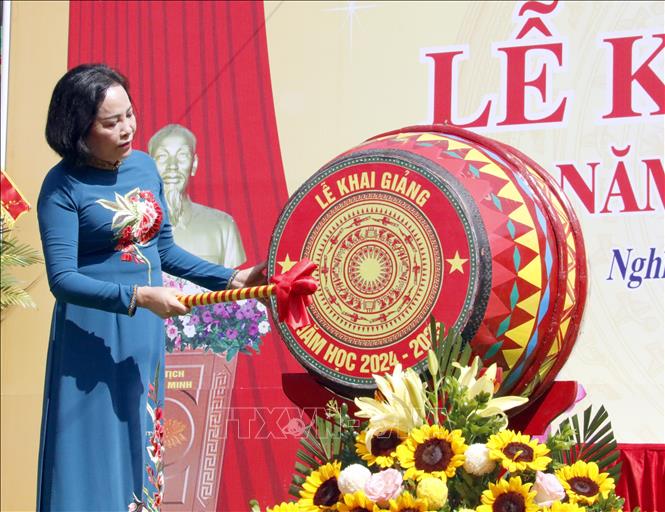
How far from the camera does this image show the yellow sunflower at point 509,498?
5.36 ft

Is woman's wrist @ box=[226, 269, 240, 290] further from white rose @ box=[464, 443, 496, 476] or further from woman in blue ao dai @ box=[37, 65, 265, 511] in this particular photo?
white rose @ box=[464, 443, 496, 476]

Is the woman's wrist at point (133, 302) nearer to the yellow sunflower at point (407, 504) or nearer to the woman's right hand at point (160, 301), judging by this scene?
the woman's right hand at point (160, 301)

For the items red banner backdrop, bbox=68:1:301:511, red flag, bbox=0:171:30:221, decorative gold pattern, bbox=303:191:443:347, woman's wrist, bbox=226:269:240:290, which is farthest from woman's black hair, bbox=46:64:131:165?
red flag, bbox=0:171:30:221

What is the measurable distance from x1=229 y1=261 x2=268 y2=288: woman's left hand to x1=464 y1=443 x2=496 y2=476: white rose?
0.91 m

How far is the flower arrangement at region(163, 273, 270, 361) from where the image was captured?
391cm

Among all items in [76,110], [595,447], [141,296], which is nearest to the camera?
A: [595,447]

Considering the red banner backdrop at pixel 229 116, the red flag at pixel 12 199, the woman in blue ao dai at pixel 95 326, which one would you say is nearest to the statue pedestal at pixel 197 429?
the red banner backdrop at pixel 229 116

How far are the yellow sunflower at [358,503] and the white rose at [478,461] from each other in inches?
5.9

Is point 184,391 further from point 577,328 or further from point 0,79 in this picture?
point 577,328

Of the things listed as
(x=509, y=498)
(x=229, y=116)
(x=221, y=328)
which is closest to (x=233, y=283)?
(x=509, y=498)

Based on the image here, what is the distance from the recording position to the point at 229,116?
403 centimetres

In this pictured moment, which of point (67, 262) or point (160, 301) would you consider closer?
point (160, 301)

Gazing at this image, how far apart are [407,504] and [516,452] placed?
0.59 ft

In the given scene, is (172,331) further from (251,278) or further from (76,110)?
(76,110)
